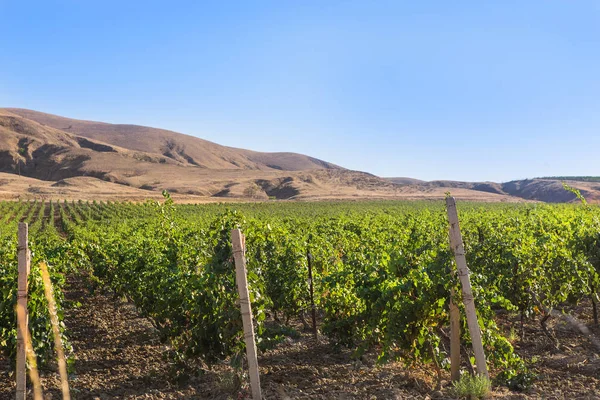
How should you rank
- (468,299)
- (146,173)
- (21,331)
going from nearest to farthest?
(21,331)
(468,299)
(146,173)

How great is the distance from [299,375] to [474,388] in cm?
237

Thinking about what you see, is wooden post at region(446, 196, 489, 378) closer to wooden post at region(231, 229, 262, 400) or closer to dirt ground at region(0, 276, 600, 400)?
dirt ground at region(0, 276, 600, 400)

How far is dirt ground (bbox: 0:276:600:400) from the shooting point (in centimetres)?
527

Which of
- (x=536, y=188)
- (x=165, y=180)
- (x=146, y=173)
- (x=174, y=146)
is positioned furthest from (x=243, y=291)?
(x=174, y=146)

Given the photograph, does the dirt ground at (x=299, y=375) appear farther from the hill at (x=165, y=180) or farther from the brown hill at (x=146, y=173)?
the brown hill at (x=146, y=173)

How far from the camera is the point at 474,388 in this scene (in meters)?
4.63

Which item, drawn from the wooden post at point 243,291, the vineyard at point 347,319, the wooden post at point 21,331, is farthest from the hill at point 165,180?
the wooden post at point 243,291

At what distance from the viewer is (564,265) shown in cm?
695

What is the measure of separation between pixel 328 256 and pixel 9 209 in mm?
48144

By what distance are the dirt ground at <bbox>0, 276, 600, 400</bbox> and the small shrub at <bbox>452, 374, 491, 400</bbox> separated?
27 centimetres

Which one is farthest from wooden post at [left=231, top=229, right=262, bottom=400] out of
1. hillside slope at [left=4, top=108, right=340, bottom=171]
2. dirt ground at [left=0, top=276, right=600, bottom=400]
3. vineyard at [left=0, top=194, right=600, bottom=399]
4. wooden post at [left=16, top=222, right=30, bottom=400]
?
hillside slope at [left=4, top=108, right=340, bottom=171]

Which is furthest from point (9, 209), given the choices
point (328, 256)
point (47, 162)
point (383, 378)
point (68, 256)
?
point (47, 162)

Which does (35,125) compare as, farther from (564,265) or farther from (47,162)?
(564,265)

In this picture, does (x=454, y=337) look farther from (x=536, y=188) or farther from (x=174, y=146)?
(x=174, y=146)
